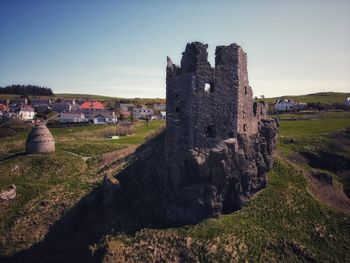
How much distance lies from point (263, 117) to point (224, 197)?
15196 mm

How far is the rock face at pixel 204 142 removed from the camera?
38906mm

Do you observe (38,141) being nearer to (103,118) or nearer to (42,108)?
(103,118)

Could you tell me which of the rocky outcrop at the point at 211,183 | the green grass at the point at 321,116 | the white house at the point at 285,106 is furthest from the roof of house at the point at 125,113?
the rocky outcrop at the point at 211,183

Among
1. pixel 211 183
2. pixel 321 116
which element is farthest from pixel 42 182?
pixel 321 116

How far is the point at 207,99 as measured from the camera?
39594 millimetres

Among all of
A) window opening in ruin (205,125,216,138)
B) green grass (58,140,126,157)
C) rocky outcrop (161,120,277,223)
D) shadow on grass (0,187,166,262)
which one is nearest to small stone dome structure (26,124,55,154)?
green grass (58,140,126,157)

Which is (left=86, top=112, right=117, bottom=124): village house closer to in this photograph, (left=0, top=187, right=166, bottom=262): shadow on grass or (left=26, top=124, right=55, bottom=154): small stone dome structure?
(left=26, top=124, right=55, bottom=154): small stone dome structure

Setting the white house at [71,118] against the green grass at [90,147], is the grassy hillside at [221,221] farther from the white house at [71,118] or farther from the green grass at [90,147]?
the white house at [71,118]

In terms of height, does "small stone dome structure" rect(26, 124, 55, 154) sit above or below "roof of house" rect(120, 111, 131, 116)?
below

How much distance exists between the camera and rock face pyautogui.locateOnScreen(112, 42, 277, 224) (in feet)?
128

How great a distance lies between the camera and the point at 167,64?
1677 inches

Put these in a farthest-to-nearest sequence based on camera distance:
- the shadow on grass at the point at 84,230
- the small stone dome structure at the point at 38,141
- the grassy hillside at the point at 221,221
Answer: the small stone dome structure at the point at 38,141, the shadow on grass at the point at 84,230, the grassy hillside at the point at 221,221

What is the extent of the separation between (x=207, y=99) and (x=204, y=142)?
444 cm

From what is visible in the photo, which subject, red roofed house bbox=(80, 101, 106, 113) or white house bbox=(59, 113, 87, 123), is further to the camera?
red roofed house bbox=(80, 101, 106, 113)
